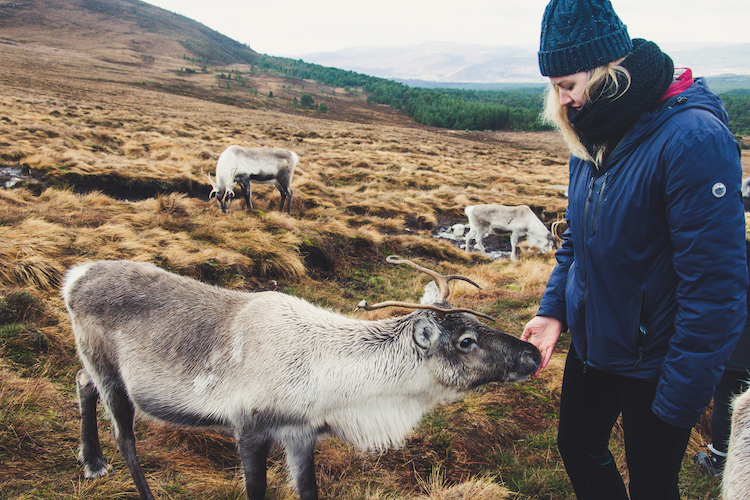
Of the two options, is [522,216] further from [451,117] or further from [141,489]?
[451,117]

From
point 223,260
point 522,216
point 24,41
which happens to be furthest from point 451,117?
point 24,41

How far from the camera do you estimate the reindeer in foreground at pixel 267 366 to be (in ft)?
7.84

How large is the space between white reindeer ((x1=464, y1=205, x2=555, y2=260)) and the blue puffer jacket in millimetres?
8783

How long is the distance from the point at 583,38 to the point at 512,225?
31.0ft

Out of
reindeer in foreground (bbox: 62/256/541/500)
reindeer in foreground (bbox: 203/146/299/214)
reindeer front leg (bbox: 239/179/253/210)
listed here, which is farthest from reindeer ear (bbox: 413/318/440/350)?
reindeer front leg (bbox: 239/179/253/210)

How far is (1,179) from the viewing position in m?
8.60

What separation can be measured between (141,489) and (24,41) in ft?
398

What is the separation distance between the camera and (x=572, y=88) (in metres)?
1.67

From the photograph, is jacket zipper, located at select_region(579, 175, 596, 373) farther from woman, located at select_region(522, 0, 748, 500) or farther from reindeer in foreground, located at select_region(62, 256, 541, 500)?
reindeer in foreground, located at select_region(62, 256, 541, 500)

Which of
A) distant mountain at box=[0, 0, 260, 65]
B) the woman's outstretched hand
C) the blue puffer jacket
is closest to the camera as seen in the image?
the blue puffer jacket

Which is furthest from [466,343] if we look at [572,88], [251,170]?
[251,170]

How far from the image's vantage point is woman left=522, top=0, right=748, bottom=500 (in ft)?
4.31

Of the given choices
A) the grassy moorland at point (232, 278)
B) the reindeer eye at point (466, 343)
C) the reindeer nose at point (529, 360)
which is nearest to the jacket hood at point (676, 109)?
the reindeer nose at point (529, 360)

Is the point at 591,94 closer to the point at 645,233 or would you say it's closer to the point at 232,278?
the point at 645,233
